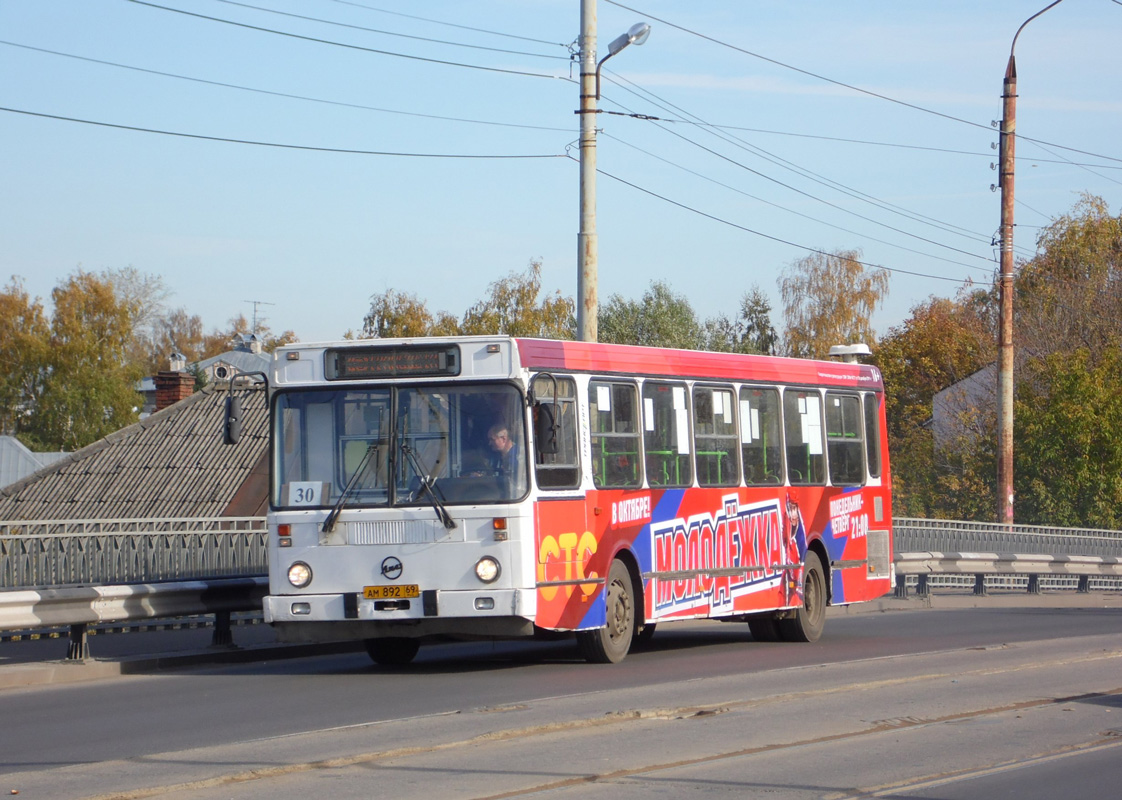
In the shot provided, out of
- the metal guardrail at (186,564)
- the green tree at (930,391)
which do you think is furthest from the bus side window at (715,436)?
the green tree at (930,391)

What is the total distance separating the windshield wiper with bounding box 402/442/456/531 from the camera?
13406 millimetres

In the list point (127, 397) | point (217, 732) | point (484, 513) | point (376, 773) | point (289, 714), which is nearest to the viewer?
point (376, 773)

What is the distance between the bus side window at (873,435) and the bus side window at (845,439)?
0.54ft

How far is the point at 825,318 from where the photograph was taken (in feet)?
248

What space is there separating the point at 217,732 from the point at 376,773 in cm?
222

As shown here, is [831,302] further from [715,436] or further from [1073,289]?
[715,436]

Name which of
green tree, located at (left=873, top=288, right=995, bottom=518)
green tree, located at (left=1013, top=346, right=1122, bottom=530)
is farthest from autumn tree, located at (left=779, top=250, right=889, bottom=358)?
green tree, located at (left=1013, top=346, right=1122, bottom=530)

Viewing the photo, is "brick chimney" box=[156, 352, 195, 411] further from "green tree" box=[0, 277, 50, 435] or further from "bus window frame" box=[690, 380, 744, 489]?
"green tree" box=[0, 277, 50, 435]

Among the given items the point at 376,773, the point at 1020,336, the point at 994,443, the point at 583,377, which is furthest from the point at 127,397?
the point at 376,773

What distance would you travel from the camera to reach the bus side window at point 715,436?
16281 millimetres

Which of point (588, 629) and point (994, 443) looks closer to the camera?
point (588, 629)

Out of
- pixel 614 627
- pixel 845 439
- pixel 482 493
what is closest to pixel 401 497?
pixel 482 493

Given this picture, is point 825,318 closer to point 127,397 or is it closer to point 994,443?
point 994,443

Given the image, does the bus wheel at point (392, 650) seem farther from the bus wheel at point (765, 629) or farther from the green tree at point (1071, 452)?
the green tree at point (1071, 452)
